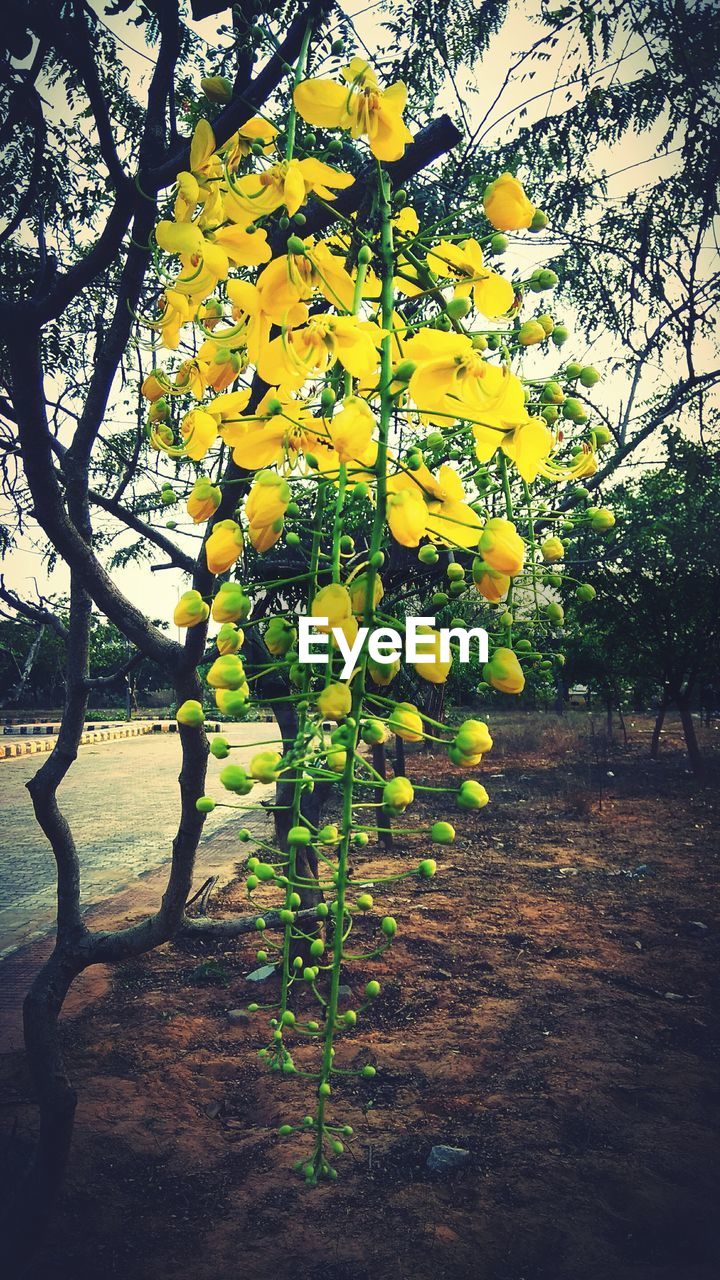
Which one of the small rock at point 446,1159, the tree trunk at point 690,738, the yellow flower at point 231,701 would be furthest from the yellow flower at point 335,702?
the tree trunk at point 690,738

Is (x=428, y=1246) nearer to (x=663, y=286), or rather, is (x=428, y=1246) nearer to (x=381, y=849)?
(x=663, y=286)

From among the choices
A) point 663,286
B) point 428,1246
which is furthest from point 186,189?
point 663,286

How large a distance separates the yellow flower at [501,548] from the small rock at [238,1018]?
3.18 metres

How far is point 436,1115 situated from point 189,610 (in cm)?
244

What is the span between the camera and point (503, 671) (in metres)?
0.75

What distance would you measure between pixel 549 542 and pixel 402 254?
32 centimetres

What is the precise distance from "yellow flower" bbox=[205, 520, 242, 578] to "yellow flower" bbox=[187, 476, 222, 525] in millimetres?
32

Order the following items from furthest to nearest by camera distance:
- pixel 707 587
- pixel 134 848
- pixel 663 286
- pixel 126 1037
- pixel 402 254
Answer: pixel 707 587 → pixel 134 848 → pixel 663 286 → pixel 126 1037 → pixel 402 254

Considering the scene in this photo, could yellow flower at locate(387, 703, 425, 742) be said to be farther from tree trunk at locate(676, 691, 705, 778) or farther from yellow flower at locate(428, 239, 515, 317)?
tree trunk at locate(676, 691, 705, 778)

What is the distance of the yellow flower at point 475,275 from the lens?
0.74 m

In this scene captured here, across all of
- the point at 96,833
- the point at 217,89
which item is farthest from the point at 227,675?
the point at 96,833

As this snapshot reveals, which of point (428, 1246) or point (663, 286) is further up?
point (663, 286)

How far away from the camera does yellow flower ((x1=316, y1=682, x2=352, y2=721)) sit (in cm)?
64

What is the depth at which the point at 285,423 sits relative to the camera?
0.72 m
